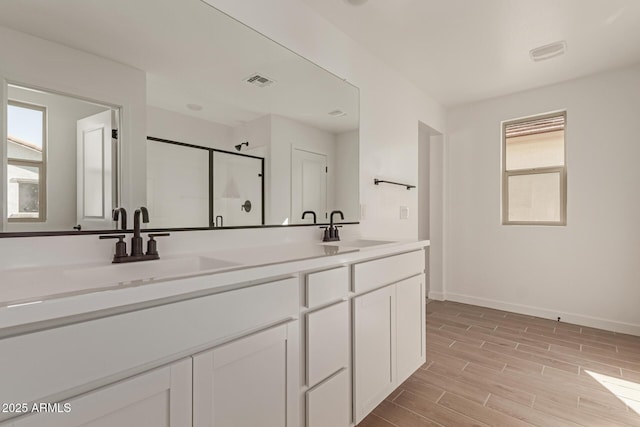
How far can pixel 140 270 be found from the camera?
113cm

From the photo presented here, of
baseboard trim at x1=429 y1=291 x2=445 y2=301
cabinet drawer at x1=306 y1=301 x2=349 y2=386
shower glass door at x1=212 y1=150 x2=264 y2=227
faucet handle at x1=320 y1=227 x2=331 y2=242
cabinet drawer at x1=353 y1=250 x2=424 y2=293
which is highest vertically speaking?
shower glass door at x1=212 y1=150 x2=264 y2=227

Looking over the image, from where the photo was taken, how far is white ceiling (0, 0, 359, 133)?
112 cm

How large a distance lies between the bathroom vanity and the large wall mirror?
28cm

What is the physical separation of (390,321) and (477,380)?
941mm

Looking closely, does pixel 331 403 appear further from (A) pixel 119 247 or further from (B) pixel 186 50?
(B) pixel 186 50

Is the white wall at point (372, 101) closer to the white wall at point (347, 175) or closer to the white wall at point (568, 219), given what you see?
the white wall at point (347, 175)

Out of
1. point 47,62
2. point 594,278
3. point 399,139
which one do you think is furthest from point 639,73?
point 47,62

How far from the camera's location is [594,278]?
3168 mm

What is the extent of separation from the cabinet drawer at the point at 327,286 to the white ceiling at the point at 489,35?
5.87 ft

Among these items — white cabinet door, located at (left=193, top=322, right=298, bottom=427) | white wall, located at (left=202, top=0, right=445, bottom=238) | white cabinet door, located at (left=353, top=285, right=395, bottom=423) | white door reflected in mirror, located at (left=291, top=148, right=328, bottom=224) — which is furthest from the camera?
white door reflected in mirror, located at (left=291, top=148, right=328, bottom=224)

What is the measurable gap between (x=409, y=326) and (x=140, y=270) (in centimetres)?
161

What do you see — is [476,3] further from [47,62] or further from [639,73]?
[47,62]

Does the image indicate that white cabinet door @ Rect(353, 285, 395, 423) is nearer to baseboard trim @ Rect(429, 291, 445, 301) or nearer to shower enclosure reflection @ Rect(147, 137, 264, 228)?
shower enclosure reflection @ Rect(147, 137, 264, 228)

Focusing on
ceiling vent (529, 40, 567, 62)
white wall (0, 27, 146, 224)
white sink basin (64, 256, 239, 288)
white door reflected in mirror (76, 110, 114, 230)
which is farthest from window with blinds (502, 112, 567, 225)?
white door reflected in mirror (76, 110, 114, 230)
